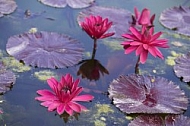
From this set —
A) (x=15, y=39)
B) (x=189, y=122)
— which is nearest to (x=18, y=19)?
(x=15, y=39)

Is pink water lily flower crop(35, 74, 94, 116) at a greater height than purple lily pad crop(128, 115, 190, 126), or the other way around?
pink water lily flower crop(35, 74, 94, 116)

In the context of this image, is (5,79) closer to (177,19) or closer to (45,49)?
(45,49)

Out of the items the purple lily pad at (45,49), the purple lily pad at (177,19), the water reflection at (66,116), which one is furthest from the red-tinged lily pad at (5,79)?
the purple lily pad at (177,19)

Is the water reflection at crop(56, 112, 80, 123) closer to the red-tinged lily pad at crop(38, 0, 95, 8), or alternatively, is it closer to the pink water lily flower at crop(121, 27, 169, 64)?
the pink water lily flower at crop(121, 27, 169, 64)

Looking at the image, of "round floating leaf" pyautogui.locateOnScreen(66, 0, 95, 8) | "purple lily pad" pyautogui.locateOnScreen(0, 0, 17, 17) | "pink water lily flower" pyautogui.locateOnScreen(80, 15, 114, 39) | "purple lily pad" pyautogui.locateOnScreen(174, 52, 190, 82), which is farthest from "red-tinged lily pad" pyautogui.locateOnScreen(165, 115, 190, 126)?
"purple lily pad" pyautogui.locateOnScreen(0, 0, 17, 17)

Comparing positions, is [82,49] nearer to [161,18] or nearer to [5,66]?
[5,66]
